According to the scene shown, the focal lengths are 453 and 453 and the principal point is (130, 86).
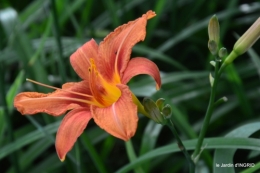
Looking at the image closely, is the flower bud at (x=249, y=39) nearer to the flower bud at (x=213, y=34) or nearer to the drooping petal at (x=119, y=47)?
the flower bud at (x=213, y=34)

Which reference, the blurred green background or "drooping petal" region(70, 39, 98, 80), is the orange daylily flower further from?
the blurred green background

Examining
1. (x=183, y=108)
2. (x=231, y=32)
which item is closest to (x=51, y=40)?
(x=183, y=108)

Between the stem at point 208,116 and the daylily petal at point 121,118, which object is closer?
the daylily petal at point 121,118

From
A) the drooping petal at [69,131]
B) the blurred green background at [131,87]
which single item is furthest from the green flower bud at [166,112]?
the blurred green background at [131,87]

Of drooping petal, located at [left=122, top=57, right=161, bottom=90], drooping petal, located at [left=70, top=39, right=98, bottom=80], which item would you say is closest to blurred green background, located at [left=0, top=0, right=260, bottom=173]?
drooping petal, located at [left=70, top=39, right=98, bottom=80]

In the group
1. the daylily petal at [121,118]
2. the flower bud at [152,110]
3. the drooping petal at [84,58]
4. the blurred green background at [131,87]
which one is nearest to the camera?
the daylily petal at [121,118]

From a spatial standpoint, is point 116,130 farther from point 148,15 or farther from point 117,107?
point 148,15

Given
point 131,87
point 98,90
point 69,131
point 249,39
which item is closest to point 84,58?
point 98,90
